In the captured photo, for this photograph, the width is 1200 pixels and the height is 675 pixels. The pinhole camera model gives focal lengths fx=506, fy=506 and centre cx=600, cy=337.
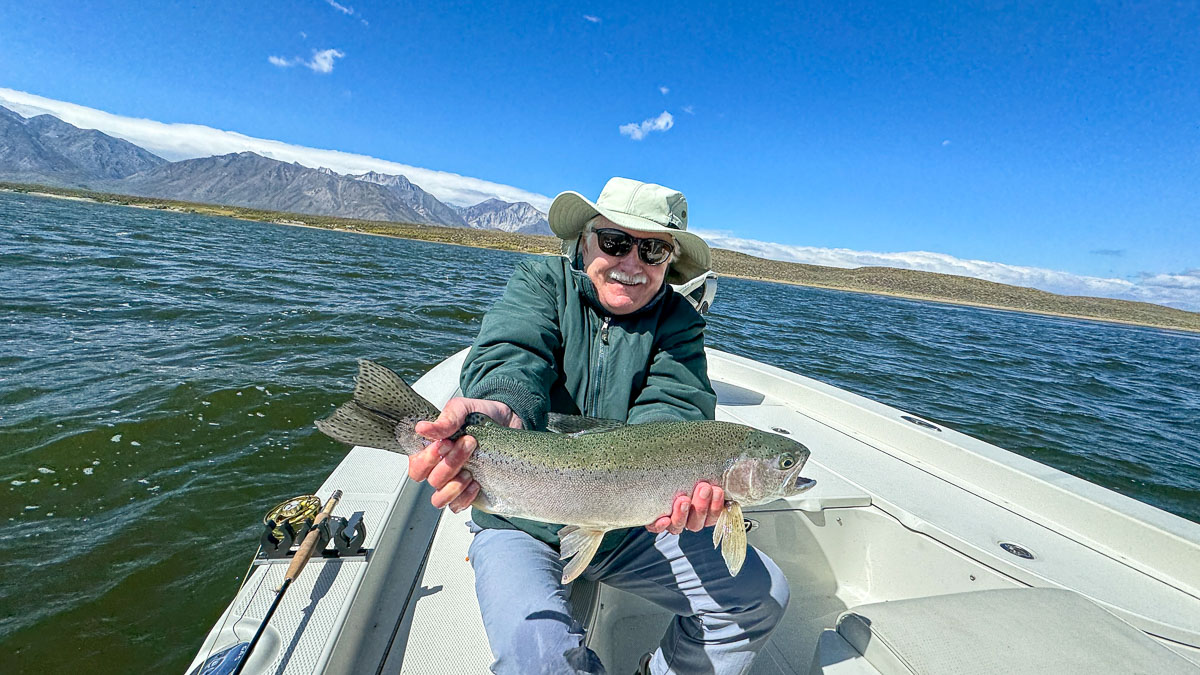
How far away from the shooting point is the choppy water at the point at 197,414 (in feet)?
14.1

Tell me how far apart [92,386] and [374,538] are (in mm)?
7987

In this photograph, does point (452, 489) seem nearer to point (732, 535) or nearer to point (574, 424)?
point (574, 424)

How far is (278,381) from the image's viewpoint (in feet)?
29.1

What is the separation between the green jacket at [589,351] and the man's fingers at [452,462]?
0.58 metres

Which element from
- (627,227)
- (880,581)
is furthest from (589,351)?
(880,581)

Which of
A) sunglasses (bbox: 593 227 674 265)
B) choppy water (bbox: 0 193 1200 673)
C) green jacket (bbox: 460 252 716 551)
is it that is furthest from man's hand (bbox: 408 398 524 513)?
choppy water (bbox: 0 193 1200 673)

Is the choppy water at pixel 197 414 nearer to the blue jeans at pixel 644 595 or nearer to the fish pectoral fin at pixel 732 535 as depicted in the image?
the blue jeans at pixel 644 595

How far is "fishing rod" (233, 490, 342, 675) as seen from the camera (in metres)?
2.20

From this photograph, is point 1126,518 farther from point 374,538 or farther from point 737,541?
point 374,538

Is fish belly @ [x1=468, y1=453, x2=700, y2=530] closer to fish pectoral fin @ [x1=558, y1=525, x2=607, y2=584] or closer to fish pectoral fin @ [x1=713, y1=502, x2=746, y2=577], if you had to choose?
fish pectoral fin @ [x1=558, y1=525, x2=607, y2=584]

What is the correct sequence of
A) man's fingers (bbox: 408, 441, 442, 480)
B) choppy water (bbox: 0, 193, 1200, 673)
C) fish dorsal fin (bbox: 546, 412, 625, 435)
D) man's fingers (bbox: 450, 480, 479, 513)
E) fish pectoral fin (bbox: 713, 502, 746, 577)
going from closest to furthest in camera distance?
man's fingers (bbox: 408, 441, 442, 480) < man's fingers (bbox: 450, 480, 479, 513) < fish pectoral fin (bbox: 713, 502, 746, 577) < fish dorsal fin (bbox: 546, 412, 625, 435) < choppy water (bbox: 0, 193, 1200, 673)

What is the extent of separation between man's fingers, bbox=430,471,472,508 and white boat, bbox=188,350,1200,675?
92 centimetres

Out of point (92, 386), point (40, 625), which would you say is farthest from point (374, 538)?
point (92, 386)

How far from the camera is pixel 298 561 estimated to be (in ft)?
8.76
